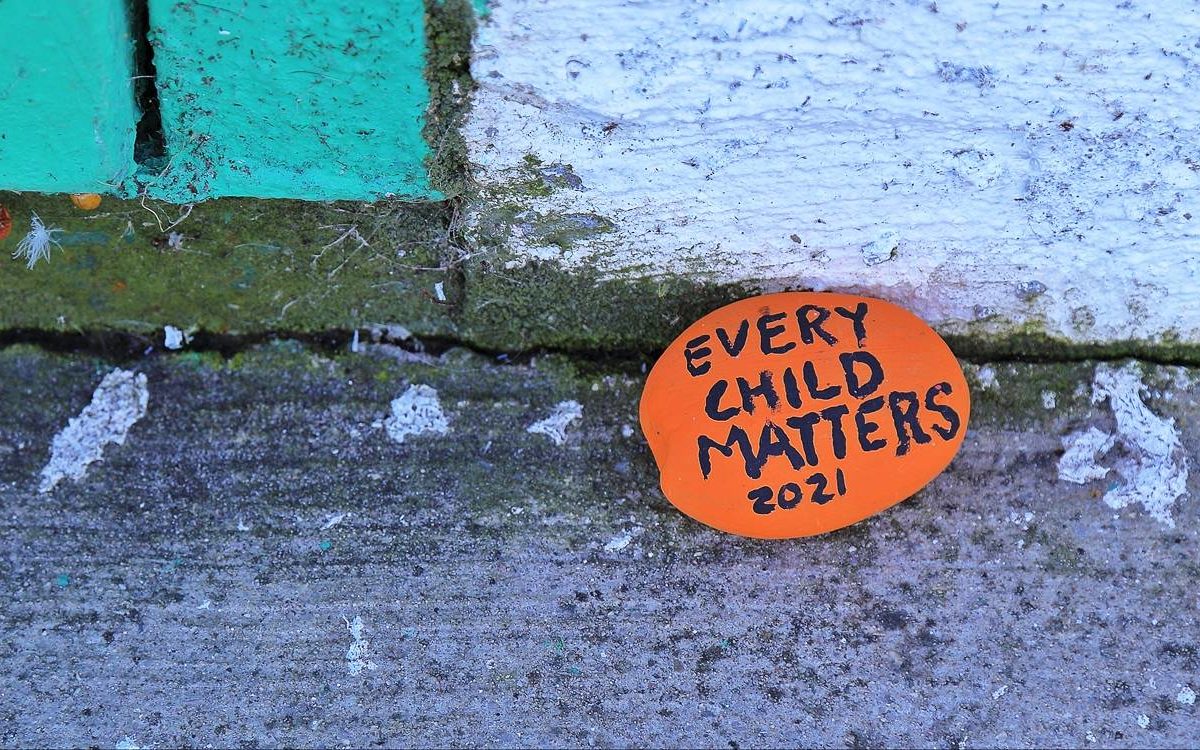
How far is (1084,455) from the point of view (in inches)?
66.1

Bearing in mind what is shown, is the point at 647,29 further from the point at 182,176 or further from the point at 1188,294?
the point at 1188,294

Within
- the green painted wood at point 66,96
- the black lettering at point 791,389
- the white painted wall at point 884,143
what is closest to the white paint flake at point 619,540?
the black lettering at point 791,389

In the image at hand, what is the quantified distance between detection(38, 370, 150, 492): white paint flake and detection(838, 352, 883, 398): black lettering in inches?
52.7

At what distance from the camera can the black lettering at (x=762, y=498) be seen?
4.90 feet

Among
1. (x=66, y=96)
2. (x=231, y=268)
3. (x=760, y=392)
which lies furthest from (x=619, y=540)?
(x=66, y=96)

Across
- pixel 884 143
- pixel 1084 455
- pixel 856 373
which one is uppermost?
pixel 884 143

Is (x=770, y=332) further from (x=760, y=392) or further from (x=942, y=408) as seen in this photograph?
(x=942, y=408)

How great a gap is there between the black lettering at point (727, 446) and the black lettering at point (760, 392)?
43 mm

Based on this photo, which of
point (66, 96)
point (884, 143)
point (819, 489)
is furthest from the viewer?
point (819, 489)

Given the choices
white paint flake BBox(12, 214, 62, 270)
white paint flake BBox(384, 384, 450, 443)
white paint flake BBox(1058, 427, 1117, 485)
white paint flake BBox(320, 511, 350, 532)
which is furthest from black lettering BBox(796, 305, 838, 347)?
white paint flake BBox(12, 214, 62, 270)

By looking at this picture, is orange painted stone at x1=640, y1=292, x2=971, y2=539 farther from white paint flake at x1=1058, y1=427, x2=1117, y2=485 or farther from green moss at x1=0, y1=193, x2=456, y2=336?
green moss at x1=0, y1=193, x2=456, y2=336

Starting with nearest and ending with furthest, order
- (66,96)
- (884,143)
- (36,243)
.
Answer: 1. (66,96)
2. (884,143)
3. (36,243)

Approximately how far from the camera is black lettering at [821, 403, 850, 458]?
1.47 meters

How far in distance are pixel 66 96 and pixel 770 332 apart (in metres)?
1.15
